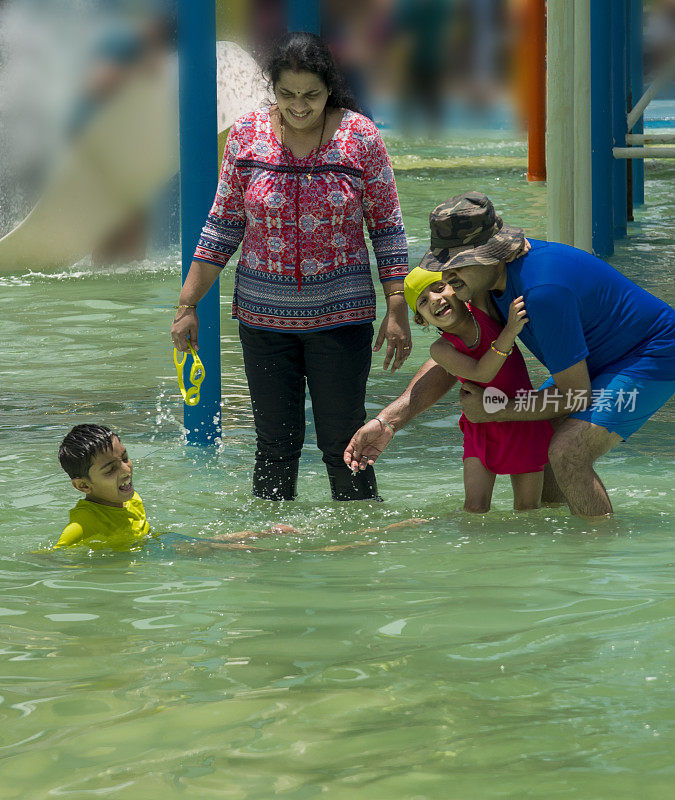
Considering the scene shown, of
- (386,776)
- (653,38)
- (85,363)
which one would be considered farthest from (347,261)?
(653,38)

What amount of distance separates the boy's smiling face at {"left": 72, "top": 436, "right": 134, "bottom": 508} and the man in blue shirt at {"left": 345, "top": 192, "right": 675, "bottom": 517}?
2.65ft

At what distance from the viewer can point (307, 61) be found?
14.9 ft

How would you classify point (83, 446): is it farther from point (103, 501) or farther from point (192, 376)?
point (192, 376)

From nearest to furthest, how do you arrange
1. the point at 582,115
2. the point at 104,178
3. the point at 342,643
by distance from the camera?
the point at 342,643, the point at 582,115, the point at 104,178

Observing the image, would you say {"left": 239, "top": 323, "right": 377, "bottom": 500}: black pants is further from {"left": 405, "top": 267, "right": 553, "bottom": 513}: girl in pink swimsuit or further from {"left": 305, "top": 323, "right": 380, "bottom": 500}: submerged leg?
{"left": 405, "top": 267, "right": 553, "bottom": 513}: girl in pink swimsuit

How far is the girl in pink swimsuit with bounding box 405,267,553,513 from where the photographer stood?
4406mm

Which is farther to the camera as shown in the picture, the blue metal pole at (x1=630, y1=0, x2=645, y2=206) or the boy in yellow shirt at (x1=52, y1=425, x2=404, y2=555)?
the blue metal pole at (x1=630, y1=0, x2=645, y2=206)

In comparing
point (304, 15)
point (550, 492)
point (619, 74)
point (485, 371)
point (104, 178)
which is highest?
point (304, 15)

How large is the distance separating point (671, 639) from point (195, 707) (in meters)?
1.27

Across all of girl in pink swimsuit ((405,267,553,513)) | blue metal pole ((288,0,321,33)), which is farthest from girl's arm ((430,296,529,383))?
blue metal pole ((288,0,321,33))

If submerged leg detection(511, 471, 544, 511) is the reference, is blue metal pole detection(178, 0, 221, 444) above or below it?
above

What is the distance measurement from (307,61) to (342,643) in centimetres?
215

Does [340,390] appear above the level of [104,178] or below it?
below

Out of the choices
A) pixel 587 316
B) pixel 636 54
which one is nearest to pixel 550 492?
pixel 587 316
